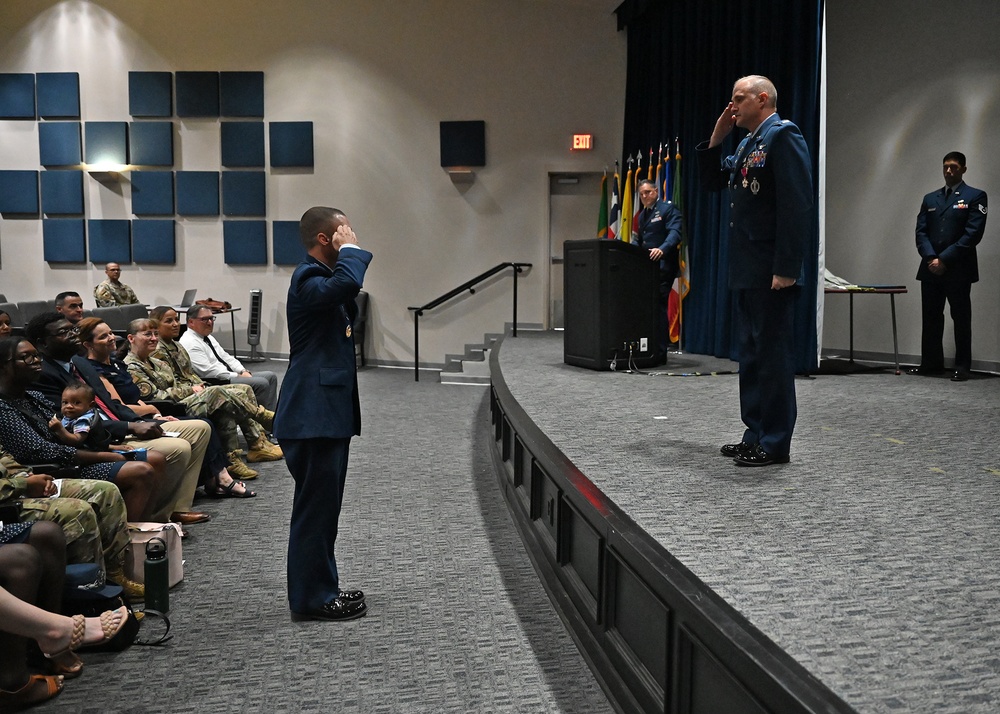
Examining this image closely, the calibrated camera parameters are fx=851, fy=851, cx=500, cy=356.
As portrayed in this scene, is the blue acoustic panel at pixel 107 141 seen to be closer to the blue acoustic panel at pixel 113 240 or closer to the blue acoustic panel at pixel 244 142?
the blue acoustic panel at pixel 113 240

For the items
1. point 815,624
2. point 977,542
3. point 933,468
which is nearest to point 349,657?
point 815,624

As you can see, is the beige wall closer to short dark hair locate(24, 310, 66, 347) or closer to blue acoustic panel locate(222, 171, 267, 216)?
blue acoustic panel locate(222, 171, 267, 216)

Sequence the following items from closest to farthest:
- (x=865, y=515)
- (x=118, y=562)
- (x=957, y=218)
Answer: (x=865, y=515) → (x=118, y=562) → (x=957, y=218)

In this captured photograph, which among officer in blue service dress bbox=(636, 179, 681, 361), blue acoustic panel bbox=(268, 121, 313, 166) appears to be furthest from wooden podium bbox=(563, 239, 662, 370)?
blue acoustic panel bbox=(268, 121, 313, 166)

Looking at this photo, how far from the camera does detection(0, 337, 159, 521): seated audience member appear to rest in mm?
2891

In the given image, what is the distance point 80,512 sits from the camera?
107 inches

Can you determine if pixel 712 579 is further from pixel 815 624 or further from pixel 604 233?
pixel 604 233

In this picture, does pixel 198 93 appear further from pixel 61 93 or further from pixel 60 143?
pixel 60 143

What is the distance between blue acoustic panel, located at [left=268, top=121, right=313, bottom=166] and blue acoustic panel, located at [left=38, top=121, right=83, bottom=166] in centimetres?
252

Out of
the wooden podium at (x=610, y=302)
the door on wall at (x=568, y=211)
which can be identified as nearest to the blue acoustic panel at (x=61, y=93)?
the door on wall at (x=568, y=211)

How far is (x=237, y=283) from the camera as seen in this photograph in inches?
407

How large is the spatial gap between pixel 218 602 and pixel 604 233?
685 cm

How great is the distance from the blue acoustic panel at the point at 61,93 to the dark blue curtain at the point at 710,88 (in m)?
6.57

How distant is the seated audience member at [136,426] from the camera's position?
3521 mm
